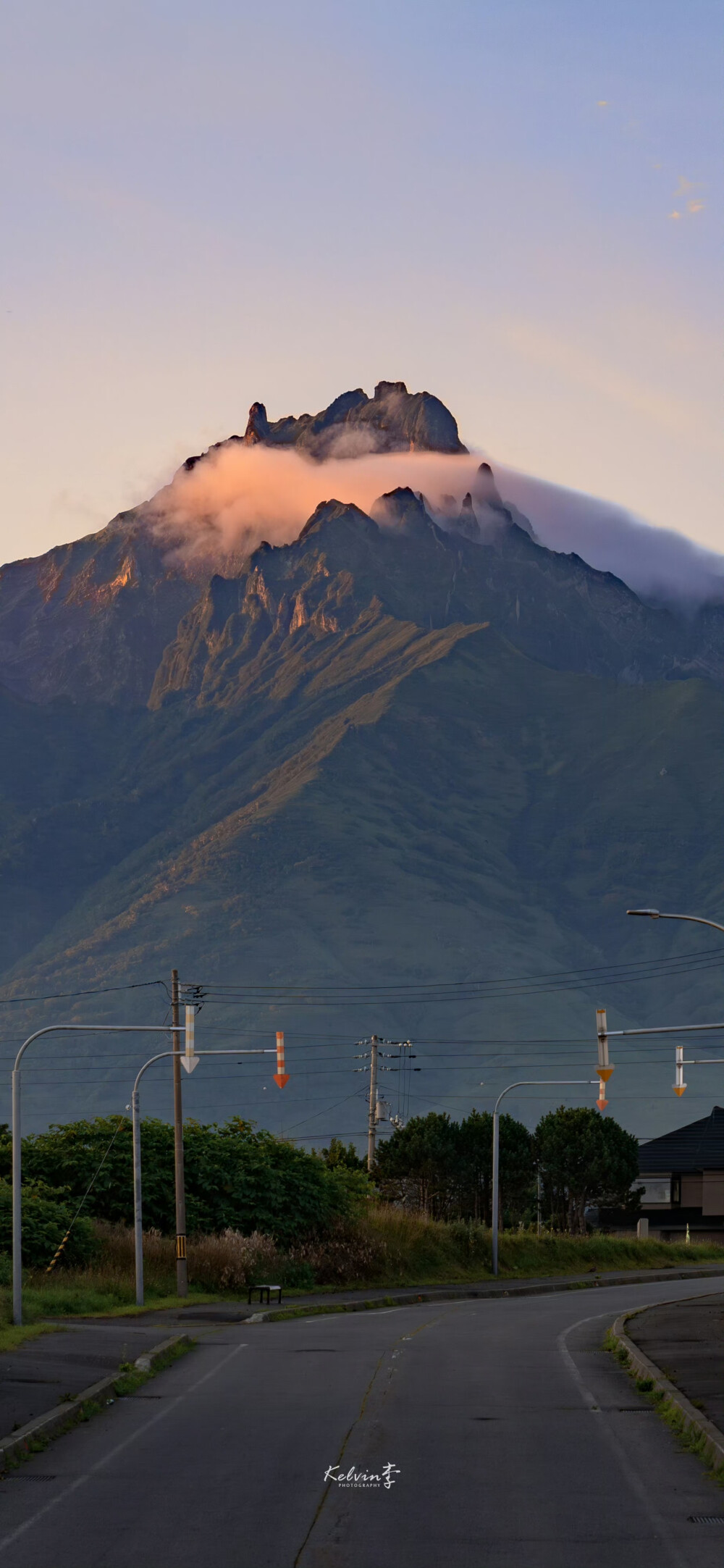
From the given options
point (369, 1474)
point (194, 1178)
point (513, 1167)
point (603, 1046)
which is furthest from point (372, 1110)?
point (369, 1474)

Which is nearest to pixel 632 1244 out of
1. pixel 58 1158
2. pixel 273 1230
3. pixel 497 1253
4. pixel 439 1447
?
pixel 497 1253

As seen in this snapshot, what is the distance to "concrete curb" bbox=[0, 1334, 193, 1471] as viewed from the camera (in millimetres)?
16609

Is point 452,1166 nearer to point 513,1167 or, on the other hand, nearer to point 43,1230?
point 513,1167

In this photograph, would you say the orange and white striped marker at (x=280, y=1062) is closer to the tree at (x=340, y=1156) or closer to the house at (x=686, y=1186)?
the tree at (x=340, y=1156)

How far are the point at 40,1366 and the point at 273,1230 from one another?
2999 cm

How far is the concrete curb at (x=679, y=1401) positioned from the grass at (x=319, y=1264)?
10.2 metres

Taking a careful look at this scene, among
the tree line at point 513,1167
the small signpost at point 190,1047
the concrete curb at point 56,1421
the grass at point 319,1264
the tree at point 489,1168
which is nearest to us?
the concrete curb at point 56,1421

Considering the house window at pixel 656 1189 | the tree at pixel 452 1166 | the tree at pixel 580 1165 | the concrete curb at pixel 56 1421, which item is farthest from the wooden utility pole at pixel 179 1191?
the house window at pixel 656 1189

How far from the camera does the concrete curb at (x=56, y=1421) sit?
654 inches

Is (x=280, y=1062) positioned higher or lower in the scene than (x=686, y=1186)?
higher

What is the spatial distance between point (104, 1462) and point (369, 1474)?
8.82ft

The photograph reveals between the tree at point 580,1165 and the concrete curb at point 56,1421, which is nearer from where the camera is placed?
the concrete curb at point 56,1421

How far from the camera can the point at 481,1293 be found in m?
56.5

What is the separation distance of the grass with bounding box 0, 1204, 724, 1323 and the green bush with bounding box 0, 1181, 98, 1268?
48cm
